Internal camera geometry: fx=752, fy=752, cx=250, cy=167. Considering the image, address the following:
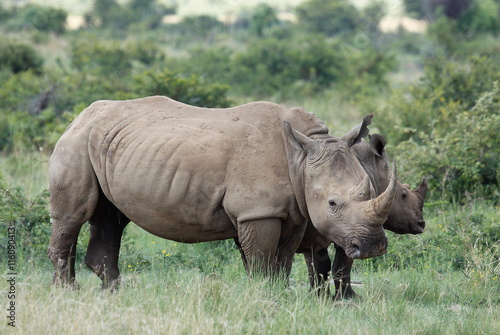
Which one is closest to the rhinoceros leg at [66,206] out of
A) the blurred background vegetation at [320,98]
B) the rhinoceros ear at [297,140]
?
the blurred background vegetation at [320,98]

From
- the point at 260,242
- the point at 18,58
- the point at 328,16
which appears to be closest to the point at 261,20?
the point at 328,16

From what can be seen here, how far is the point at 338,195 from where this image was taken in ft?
18.7

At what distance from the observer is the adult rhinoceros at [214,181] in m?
5.78

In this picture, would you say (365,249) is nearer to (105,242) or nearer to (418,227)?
(418,227)

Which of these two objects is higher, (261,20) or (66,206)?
(66,206)

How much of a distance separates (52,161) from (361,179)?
Answer: 2.69 meters

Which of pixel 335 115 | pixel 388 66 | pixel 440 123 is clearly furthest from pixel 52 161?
pixel 388 66

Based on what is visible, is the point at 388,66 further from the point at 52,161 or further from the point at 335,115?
the point at 52,161

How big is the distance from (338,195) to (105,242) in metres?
2.40

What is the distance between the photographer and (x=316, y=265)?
6.86 meters

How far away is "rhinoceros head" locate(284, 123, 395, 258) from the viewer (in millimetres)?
5578

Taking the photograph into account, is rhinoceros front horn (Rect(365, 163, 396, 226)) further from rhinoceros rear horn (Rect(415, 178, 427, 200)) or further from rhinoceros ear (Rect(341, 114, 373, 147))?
rhinoceros rear horn (Rect(415, 178, 427, 200))

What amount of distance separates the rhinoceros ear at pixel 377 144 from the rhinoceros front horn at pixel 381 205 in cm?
124

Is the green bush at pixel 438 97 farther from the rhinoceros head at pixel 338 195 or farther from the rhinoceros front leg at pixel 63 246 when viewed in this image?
the rhinoceros front leg at pixel 63 246
